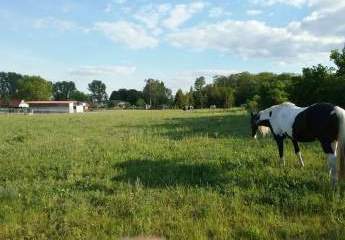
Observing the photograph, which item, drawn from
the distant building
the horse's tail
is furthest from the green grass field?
the distant building

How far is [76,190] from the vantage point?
1102 cm

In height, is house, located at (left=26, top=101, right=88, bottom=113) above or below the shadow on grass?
above

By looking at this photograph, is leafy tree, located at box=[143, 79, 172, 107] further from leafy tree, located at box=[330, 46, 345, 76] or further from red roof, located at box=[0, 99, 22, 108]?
leafy tree, located at box=[330, 46, 345, 76]

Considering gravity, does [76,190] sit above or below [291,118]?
below

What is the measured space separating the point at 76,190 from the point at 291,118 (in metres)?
6.38

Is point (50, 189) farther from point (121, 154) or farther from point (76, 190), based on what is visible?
point (121, 154)

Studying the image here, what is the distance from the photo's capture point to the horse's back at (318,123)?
11.0 meters

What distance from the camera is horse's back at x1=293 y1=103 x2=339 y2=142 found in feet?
36.1

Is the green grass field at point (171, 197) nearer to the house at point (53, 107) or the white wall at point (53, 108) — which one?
the house at point (53, 107)

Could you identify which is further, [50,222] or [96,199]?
[96,199]

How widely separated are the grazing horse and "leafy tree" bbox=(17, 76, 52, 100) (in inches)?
6993

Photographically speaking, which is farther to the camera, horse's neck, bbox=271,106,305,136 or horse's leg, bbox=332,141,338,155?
horse's neck, bbox=271,106,305,136

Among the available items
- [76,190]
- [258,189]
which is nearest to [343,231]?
[258,189]

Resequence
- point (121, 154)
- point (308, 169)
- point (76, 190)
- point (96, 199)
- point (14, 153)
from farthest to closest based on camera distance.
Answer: point (14, 153), point (121, 154), point (308, 169), point (76, 190), point (96, 199)
